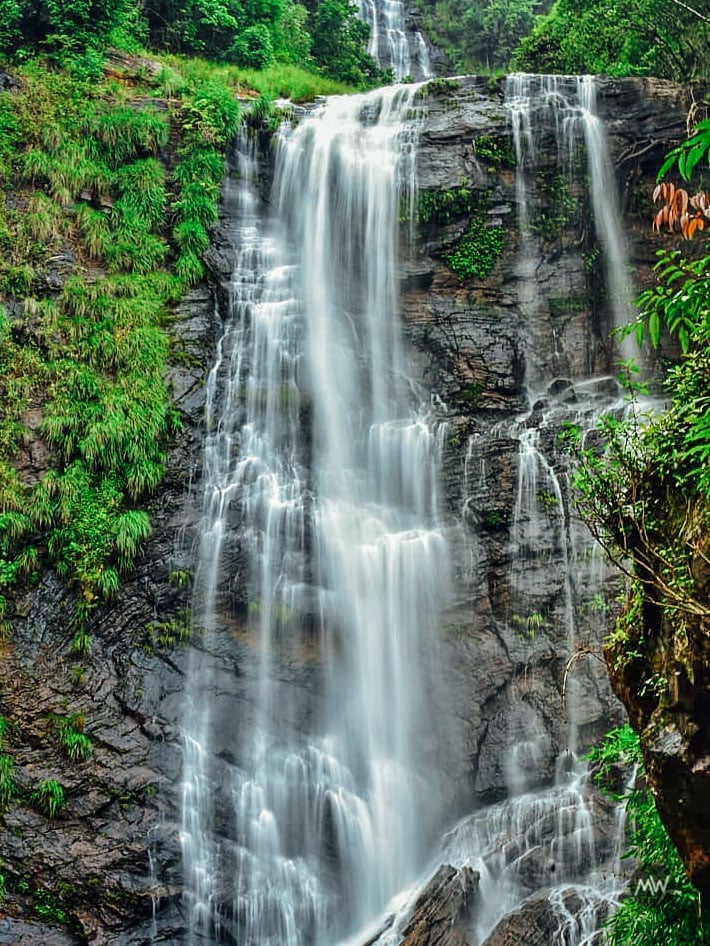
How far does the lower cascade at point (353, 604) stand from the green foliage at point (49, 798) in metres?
1.40

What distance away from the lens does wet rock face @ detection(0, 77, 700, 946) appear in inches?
322

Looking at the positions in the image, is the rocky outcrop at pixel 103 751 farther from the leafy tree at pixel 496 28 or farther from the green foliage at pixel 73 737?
the leafy tree at pixel 496 28

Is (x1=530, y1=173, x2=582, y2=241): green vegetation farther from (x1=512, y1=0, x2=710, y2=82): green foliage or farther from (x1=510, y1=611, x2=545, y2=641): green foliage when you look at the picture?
(x1=510, y1=611, x2=545, y2=641): green foliage

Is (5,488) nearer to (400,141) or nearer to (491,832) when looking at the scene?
(491,832)

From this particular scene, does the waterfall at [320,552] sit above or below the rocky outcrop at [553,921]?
above

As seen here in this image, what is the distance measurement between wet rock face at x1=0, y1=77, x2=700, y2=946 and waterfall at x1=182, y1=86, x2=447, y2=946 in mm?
228

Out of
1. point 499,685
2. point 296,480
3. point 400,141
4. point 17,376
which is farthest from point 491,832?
point 400,141

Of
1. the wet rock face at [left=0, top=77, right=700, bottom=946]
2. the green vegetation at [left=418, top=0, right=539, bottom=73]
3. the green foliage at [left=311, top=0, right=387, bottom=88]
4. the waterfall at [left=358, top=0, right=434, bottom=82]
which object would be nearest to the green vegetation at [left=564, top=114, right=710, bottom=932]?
the wet rock face at [left=0, top=77, right=700, bottom=946]

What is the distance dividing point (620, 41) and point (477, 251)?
6818 millimetres

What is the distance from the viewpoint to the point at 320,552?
1038 cm

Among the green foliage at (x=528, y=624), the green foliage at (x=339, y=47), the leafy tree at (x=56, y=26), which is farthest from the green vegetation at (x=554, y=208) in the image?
the leafy tree at (x=56, y=26)

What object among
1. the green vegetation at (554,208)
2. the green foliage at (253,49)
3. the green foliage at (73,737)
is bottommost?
the green foliage at (73,737)

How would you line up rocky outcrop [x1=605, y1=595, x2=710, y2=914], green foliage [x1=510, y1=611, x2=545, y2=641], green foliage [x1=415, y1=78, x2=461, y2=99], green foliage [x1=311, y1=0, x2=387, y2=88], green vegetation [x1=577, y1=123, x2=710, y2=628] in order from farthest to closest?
green foliage [x1=311, y1=0, x2=387, y2=88]
green foliage [x1=415, y1=78, x2=461, y2=99]
green foliage [x1=510, y1=611, x2=545, y2=641]
green vegetation [x1=577, y1=123, x2=710, y2=628]
rocky outcrop [x1=605, y1=595, x2=710, y2=914]

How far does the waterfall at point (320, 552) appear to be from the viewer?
28.4ft
